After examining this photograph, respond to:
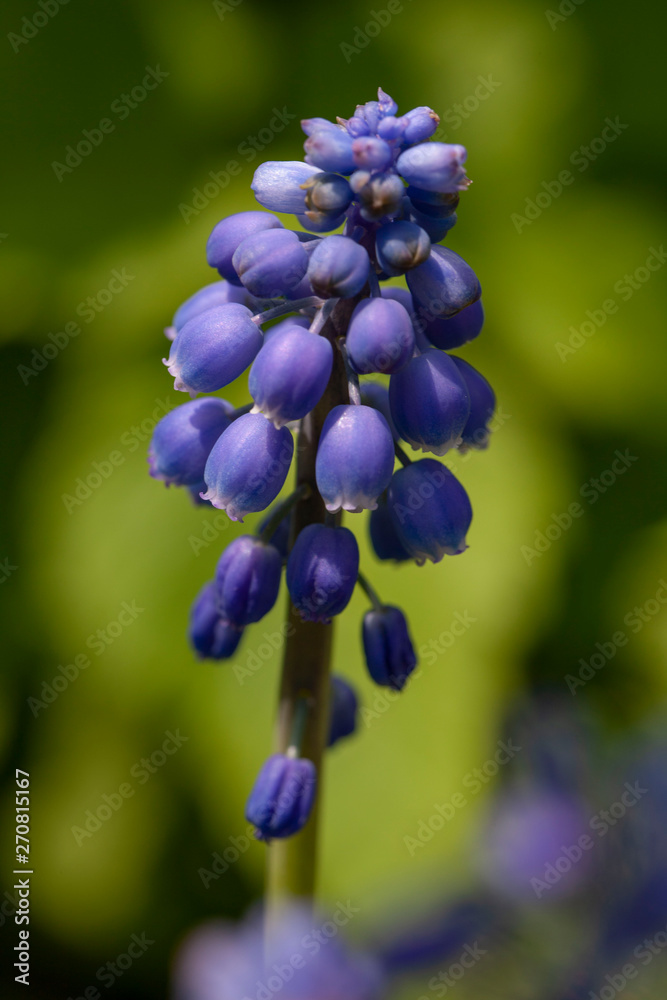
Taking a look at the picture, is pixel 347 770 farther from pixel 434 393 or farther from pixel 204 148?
pixel 204 148

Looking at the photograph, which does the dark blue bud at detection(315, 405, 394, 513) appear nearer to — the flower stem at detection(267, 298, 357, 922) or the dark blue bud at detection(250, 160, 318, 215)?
the flower stem at detection(267, 298, 357, 922)

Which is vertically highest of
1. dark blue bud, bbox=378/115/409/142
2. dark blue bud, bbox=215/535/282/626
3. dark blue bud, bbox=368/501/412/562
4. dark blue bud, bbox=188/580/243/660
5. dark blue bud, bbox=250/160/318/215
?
dark blue bud, bbox=378/115/409/142

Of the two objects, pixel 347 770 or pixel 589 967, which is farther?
pixel 347 770

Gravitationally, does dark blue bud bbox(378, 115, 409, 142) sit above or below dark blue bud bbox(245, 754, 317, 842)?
above

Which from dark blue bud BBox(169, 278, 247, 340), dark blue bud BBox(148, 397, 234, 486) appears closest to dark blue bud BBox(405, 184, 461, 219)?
dark blue bud BBox(169, 278, 247, 340)

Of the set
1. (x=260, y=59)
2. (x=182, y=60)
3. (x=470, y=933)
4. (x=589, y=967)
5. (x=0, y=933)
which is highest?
(x=260, y=59)

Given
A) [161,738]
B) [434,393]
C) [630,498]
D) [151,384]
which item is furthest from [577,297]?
[434,393]
